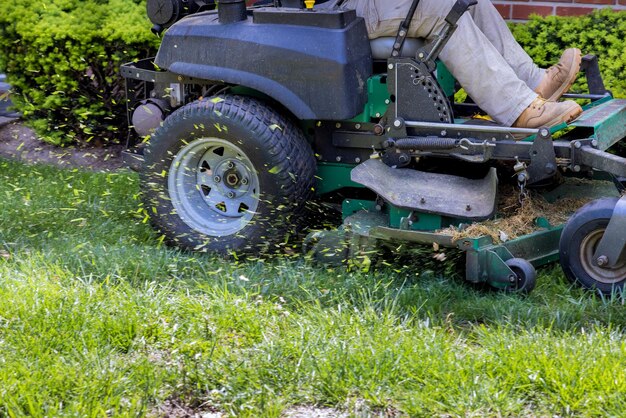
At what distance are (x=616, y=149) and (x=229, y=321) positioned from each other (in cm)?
298

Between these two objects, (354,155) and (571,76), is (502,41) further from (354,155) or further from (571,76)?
(354,155)

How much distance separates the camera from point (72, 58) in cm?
722

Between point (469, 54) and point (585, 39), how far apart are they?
1614 mm

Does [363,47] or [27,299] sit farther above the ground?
[363,47]

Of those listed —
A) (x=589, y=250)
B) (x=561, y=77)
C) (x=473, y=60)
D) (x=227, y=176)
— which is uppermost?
(x=473, y=60)

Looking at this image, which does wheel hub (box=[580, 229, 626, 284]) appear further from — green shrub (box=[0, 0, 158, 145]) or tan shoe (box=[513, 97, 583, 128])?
green shrub (box=[0, 0, 158, 145])

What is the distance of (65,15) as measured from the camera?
7.29 metres

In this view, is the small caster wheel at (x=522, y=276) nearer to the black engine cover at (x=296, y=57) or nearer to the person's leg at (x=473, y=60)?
the person's leg at (x=473, y=60)

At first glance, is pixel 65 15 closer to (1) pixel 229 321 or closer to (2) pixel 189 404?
(1) pixel 229 321

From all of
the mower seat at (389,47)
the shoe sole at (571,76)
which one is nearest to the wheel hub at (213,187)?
the mower seat at (389,47)

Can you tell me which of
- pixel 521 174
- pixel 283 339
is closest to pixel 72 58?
pixel 521 174

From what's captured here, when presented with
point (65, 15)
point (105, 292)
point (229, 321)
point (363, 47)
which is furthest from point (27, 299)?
point (65, 15)

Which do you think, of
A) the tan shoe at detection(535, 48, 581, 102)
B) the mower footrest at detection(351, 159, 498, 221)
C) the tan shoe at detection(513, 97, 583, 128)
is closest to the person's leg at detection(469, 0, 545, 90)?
the tan shoe at detection(535, 48, 581, 102)

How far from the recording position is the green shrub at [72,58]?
23.6 feet
